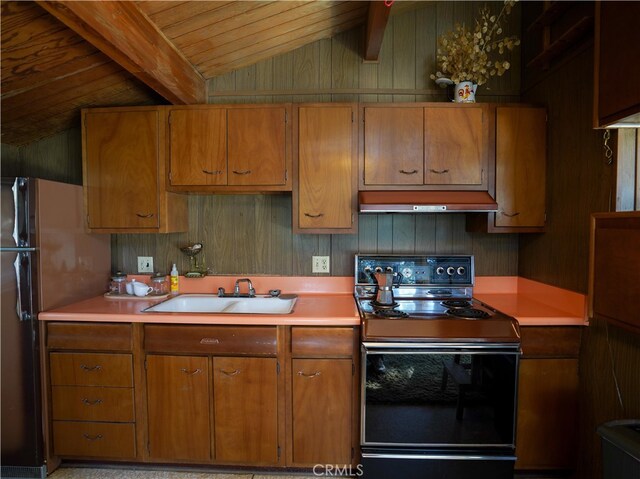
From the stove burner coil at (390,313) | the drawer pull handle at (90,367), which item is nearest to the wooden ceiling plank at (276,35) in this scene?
the stove burner coil at (390,313)

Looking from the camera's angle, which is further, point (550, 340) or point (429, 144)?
point (429, 144)

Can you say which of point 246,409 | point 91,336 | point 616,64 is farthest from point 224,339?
point 616,64

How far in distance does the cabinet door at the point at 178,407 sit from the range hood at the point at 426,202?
4.17 ft

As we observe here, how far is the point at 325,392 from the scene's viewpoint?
5.74 feet

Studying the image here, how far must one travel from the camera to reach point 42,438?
5.92ft

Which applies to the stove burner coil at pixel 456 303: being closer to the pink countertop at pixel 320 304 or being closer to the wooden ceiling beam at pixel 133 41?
the pink countertop at pixel 320 304

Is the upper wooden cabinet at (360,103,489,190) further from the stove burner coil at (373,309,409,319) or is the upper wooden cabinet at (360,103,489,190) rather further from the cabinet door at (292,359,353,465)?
the cabinet door at (292,359,353,465)

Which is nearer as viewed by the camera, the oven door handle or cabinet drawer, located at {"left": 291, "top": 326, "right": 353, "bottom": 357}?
the oven door handle

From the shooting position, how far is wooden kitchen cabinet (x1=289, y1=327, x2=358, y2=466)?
1.74 metres

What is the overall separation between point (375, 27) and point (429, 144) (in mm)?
729

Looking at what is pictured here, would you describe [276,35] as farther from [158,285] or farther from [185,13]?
[158,285]

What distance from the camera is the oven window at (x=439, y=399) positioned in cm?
163

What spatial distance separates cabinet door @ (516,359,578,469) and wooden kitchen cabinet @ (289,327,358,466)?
0.89m

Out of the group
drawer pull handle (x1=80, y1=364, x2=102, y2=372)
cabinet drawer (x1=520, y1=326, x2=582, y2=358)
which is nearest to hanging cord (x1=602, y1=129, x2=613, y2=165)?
cabinet drawer (x1=520, y1=326, x2=582, y2=358)
